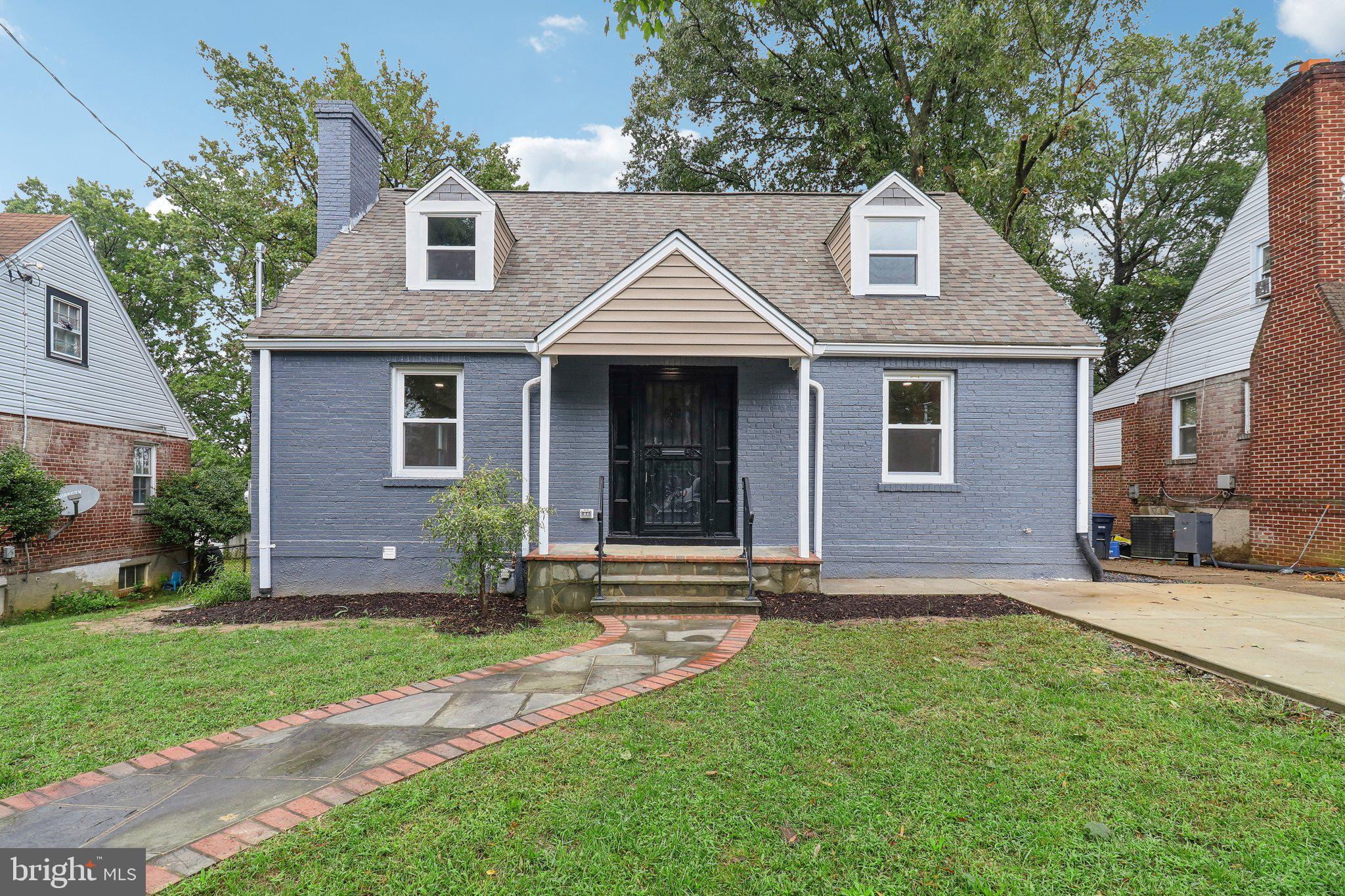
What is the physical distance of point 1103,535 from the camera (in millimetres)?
12789

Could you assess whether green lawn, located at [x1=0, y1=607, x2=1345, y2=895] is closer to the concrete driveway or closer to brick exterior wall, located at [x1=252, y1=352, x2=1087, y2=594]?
the concrete driveway

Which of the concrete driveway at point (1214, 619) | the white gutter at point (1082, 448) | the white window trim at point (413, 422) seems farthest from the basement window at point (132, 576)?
the white gutter at point (1082, 448)

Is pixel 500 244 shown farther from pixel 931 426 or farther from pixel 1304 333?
pixel 1304 333

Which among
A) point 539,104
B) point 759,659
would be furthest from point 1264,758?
point 539,104

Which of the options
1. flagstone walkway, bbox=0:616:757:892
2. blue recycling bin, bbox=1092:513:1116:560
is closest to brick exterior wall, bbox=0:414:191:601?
flagstone walkway, bbox=0:616:757:892

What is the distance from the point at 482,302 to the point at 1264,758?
8.72 metres

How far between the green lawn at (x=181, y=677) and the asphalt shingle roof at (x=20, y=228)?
9.00 metres

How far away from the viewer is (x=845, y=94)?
693 inches

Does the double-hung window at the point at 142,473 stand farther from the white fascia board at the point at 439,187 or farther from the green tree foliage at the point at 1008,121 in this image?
the green tree foliage at the point at 1008,121

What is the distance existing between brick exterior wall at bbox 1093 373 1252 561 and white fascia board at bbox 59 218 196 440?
23462mm

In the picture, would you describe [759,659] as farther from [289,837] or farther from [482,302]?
[482,302]

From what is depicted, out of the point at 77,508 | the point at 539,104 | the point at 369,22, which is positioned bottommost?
the point at 77,508

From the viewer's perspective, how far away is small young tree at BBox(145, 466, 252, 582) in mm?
13953

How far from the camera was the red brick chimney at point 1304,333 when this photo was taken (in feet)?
31.9
